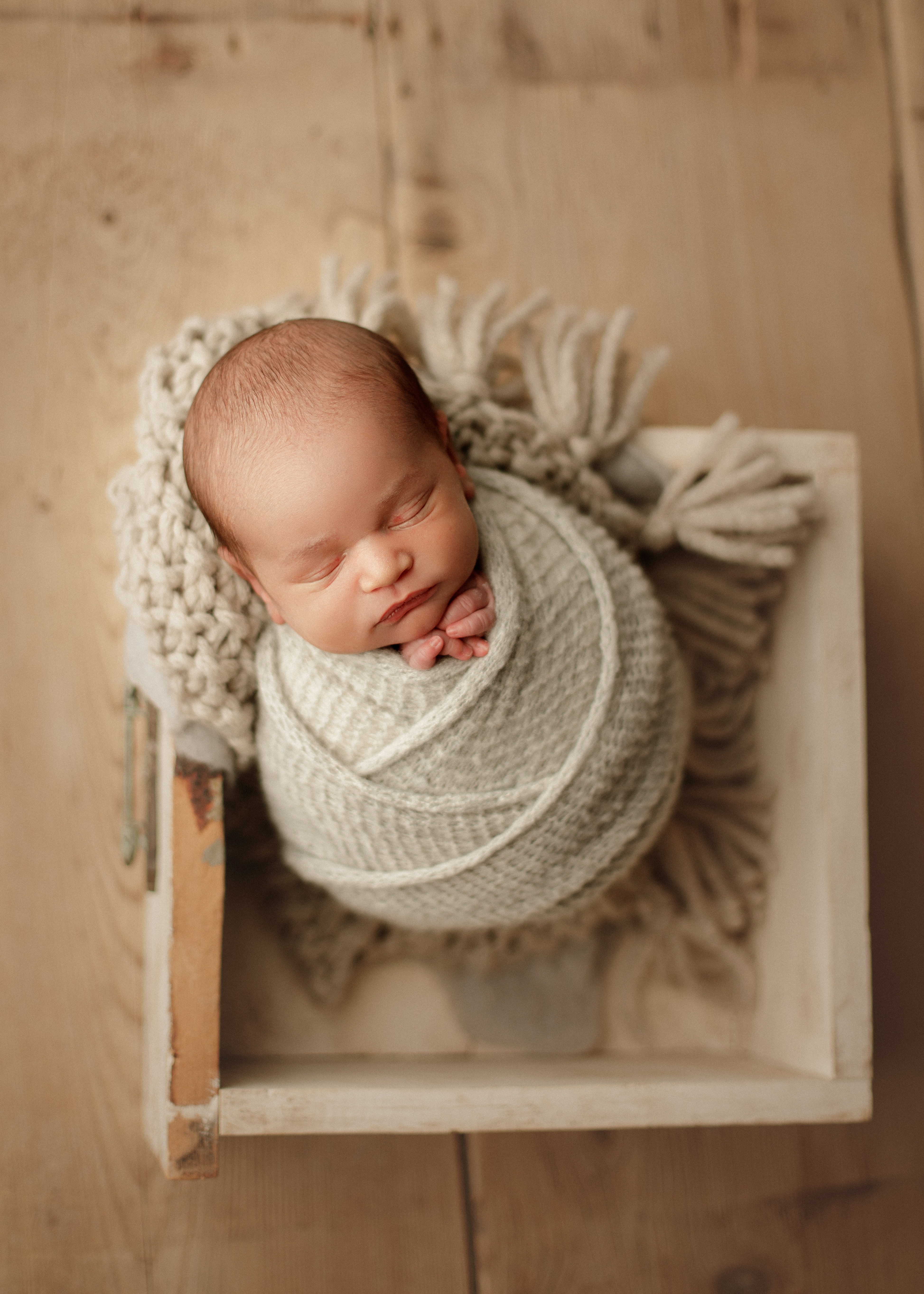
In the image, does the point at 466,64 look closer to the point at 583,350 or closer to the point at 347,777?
the point at 583,350

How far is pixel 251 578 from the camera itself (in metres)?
0.60

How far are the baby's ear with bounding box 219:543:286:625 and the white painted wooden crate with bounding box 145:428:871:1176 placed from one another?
0.11 meters

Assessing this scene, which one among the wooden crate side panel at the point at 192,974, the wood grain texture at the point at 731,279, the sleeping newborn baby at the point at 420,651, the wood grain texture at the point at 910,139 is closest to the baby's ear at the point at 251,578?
the sleeping newborn baby at the point at 420,651

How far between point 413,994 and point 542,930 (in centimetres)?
11

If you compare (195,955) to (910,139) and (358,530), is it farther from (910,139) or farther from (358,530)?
(910,139)

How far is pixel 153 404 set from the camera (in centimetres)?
62

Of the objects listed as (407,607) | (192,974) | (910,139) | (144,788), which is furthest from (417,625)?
(910,139)

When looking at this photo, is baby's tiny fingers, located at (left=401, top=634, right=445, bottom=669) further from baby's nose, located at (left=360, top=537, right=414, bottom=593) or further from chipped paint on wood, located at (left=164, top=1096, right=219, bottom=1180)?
chipped paint on wood, located at (left=164, top=1096, right=219, bottom=1180)

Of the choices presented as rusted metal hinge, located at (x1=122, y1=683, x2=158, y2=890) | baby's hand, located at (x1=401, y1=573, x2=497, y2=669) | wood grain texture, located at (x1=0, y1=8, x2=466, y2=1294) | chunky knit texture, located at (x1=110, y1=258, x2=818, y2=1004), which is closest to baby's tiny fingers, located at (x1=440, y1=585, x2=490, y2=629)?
baby's hand, located at (x1=401, y1=573, x2=497, y2=669)

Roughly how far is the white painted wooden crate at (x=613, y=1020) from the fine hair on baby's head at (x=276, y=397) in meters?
0.18

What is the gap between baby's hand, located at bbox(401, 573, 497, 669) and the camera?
0.58 meters

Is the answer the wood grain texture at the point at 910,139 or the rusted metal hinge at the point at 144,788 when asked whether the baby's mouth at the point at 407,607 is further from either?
the wood grain texture at the point at 910,139

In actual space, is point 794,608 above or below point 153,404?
below

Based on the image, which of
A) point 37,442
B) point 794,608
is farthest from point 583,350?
point 37,442
